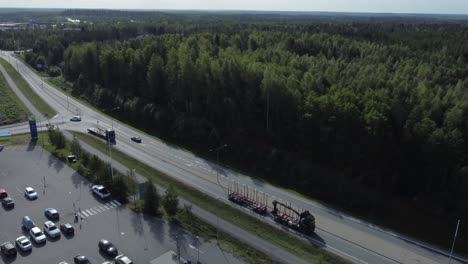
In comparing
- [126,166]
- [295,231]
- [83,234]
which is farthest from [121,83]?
[295,231]

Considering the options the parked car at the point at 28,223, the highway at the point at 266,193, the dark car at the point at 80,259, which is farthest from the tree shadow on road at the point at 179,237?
the parked car at the point at 28,223

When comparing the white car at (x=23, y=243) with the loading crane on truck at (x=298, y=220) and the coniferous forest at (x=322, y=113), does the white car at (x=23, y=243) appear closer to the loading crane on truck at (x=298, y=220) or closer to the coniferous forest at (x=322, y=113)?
the loading crane on truck at (x=298, y=220)

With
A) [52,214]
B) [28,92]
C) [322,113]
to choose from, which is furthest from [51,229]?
[28,92]

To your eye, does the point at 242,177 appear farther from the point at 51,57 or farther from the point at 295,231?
the point at 51,57

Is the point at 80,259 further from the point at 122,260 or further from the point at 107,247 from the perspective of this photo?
the point at 122,260

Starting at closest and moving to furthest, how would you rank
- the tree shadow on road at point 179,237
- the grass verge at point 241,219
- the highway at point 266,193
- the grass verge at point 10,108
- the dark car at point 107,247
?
1. the dark car at point 107,247
2. the tree shadow on road at point 179,237
3. the grass verge at point 241,219
4. the highway at point 266,193
5. the grass verge at point 10,108

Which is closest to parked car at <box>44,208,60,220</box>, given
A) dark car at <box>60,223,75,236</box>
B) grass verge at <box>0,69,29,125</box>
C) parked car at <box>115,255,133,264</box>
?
dark car at <box>60,223,75,236</box>

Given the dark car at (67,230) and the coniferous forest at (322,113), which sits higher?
the coniferous forest at (322,113)

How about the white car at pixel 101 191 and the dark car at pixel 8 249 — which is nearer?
the dark car at pixel 8 249
